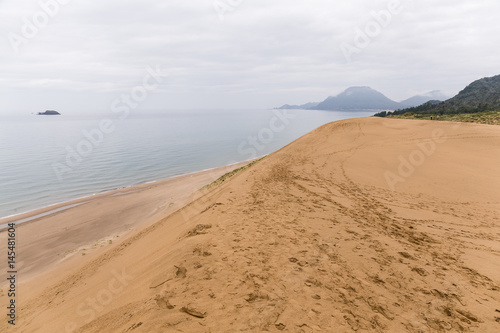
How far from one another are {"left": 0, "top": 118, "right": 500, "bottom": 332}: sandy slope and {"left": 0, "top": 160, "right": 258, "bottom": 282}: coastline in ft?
9.80

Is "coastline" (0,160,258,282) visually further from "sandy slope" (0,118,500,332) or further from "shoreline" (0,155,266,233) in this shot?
"sandy slope" (0,118,500,332)

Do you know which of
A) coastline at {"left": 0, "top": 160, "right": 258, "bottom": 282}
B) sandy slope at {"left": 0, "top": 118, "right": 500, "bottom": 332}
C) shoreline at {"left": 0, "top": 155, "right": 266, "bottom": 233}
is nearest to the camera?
sandy slope at {"left": 0, "top": 118, "right": 500, "bottom": 332}

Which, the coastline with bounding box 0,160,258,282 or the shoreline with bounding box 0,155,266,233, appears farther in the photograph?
the shoreline with bounding box 0,155,266,233

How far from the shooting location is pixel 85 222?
1545 cm

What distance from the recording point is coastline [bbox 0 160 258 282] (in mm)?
11727

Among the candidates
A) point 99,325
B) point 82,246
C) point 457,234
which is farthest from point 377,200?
point 82,246

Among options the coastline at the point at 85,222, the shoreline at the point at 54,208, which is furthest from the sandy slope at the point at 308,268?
the shoreline at the point at 54,208

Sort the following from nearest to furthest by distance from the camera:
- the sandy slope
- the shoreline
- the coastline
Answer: the sandy slope
the coastline
the shoreline

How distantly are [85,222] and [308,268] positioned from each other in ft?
52.8

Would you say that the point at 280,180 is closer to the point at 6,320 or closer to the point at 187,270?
the point at 187,270

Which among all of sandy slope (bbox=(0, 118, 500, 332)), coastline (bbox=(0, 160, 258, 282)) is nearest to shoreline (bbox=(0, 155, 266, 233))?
coastline (bbox=(0, 160, 258, 282))

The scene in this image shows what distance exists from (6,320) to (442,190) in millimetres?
16670

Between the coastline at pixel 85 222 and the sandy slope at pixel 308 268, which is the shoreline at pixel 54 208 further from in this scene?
the sandy slope at pixel 308 268

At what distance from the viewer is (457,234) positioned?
6789 mm
